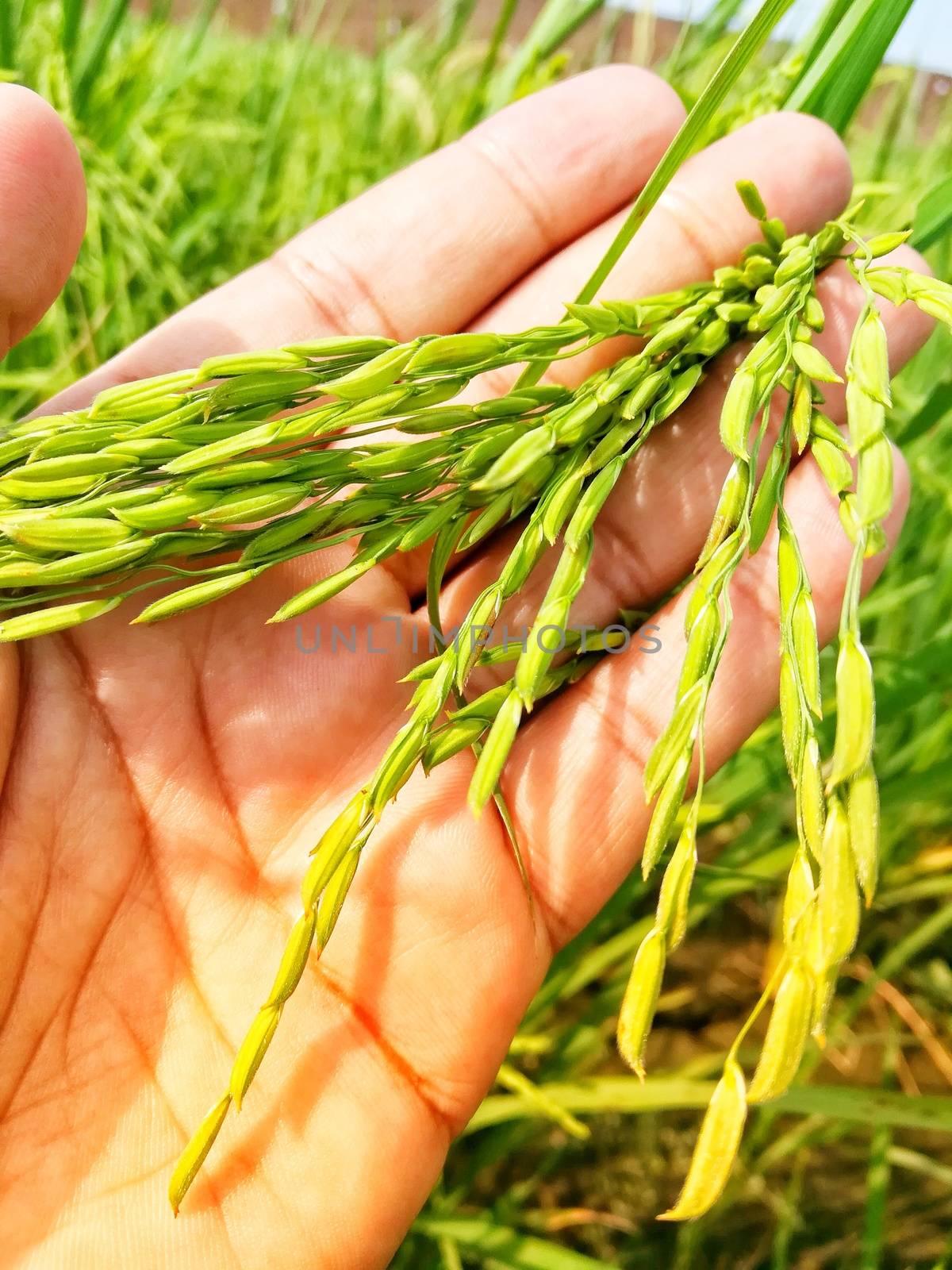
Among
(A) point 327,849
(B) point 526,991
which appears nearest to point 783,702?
(A) point 327,849

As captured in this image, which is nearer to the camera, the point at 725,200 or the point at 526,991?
the point at 526,991

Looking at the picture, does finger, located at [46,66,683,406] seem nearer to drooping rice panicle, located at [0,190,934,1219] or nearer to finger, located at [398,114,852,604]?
finger, located at [398,114,852,604]

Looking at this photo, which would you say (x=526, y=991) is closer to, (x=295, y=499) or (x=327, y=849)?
(x=327, y=849)

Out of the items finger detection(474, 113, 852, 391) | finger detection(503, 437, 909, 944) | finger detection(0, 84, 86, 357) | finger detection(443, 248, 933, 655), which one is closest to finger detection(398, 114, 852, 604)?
finger detection(474, 113, 852, 391)

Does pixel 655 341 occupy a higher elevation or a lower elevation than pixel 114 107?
higher

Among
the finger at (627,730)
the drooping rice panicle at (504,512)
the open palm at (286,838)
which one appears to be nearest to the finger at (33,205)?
the open palm at (286,838)

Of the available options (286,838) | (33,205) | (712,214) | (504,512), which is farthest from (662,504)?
(33,205)

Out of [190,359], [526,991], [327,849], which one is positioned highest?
[190,359]

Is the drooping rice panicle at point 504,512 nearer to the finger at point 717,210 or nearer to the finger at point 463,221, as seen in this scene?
the finger at point 717,210
